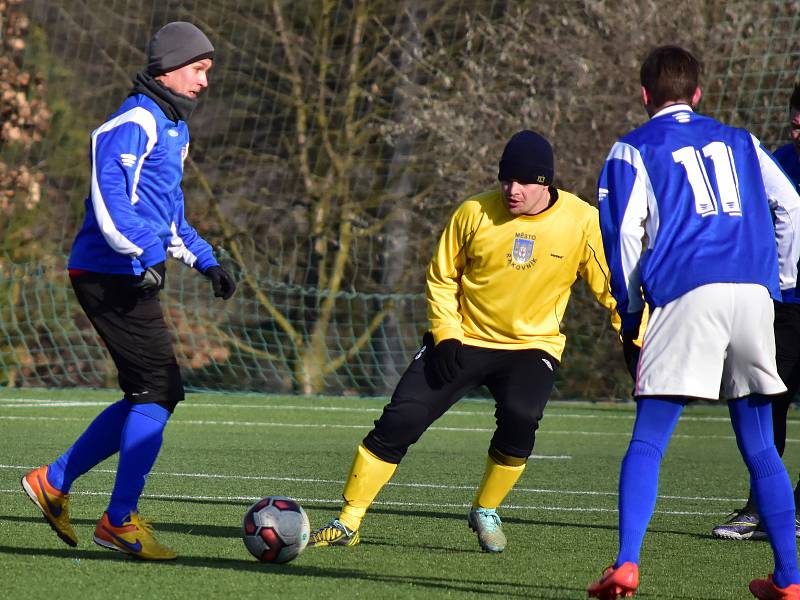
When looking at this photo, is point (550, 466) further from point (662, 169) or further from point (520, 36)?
point (520, 36)

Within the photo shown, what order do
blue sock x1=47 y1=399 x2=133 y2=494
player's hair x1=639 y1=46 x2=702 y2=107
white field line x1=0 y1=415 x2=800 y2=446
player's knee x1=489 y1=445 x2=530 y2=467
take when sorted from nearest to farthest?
player's hair x1=639 y1=46 x2=702 y2=107 → blue sock x1=47 y1=399 x2=133 y2=494 → player's knee x1=489 y1=445 x2=530 y2=467 → white field line x1=0 y1=415 x2=800 y2=446

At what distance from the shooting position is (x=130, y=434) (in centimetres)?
540

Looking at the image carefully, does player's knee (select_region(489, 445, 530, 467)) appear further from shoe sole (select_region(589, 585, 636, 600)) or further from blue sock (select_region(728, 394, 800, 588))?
shoe sole (select_region(589, 585, 636, 600))

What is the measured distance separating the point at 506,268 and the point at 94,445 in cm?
173

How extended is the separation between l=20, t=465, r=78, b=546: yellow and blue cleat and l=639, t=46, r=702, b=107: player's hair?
2563mm

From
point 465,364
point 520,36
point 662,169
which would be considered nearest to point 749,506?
point 465,364

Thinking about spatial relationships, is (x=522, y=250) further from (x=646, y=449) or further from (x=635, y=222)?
(x=646, y=449)

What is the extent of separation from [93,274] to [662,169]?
215 cm

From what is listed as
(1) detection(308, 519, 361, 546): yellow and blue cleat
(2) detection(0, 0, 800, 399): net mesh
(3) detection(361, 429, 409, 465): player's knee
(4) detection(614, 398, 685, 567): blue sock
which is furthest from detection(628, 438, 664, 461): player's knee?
(2) detection(0, 0, 800, 399): net mesh

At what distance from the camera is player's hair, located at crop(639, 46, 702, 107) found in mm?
4699

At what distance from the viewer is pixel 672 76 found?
15.4 ft

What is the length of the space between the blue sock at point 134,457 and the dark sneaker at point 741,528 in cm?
250

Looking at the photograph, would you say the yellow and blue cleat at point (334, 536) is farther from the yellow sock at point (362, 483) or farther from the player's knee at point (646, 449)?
the player's knee at point (646, 449)

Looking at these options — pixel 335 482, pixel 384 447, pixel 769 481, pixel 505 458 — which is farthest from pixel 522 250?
pixel 335 482
